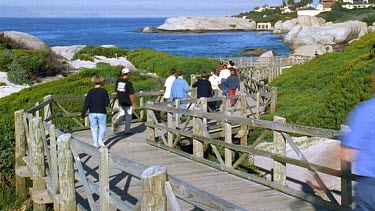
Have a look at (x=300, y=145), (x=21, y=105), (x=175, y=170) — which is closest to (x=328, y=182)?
(x=300, y=145)

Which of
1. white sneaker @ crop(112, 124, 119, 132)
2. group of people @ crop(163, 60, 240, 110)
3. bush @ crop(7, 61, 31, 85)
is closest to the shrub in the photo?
bush @ crop(7, 61, 31, 85)

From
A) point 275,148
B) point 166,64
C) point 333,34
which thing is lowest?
point 333,34

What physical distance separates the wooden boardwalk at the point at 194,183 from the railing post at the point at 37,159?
0.77 metres

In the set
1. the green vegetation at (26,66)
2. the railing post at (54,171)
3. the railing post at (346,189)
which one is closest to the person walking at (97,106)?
the railing post at (54,171)

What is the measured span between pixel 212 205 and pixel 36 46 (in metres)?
27.9

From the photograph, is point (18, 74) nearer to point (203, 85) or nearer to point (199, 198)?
point (203, 85)

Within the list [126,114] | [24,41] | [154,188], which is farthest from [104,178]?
[24,41]

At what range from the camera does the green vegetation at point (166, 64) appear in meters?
28.8

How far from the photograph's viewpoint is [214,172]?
371 inches

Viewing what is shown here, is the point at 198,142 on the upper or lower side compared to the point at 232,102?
upper

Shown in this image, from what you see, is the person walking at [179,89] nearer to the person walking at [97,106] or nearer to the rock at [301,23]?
the person walking at [97,106]

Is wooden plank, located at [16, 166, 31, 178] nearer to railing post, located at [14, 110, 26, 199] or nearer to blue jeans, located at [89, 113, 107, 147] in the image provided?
railing post, located at [14, 110, 26, 199]

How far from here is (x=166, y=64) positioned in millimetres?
30625

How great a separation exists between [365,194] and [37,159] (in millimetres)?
6348
